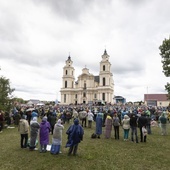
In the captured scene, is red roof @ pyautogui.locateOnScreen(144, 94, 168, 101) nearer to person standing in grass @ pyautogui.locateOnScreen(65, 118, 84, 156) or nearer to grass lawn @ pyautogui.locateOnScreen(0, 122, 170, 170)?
grass lawn @ pyautogui.locateOnScreen(0, 122, 170, 170)

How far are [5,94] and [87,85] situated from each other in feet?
203

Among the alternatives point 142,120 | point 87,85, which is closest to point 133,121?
point 142,120

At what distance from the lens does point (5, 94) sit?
51.2 feet

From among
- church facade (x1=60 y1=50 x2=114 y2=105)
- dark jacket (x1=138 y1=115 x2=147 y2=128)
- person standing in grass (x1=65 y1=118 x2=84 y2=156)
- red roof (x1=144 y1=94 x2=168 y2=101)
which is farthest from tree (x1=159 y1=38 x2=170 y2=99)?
red roof (x1=144 y1=94 x2=168 y2=101)

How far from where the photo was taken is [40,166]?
19.7 ft

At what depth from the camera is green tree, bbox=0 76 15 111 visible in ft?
50.2

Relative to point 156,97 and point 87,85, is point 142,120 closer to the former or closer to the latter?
point 87,85

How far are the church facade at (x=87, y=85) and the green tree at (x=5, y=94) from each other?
5539 cm

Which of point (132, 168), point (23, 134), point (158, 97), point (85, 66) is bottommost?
point (132, 168)

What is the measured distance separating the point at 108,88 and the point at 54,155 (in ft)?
208

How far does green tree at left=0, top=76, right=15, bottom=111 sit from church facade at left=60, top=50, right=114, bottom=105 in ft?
182

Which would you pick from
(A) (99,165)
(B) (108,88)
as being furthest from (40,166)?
(B) (108,88)

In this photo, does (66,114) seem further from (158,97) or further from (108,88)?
(158,97)

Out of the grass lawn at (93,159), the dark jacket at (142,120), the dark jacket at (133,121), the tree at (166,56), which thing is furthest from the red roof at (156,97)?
the grass lawn at (93,159)
